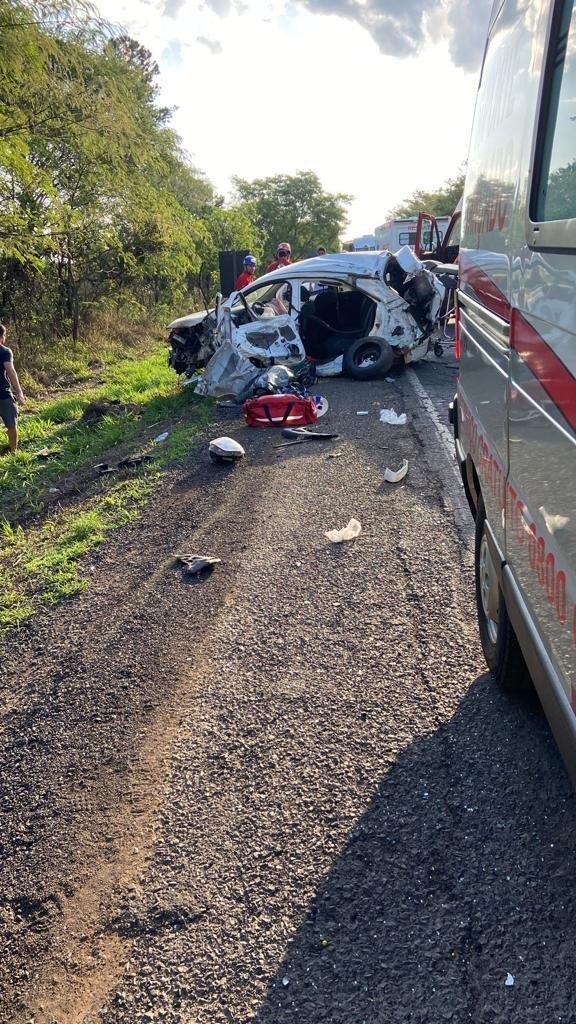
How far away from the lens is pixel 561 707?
1.76 meters

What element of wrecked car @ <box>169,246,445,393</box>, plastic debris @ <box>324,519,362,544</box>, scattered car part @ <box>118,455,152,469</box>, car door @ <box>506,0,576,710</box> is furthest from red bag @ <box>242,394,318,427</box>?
car door @ <box>506,0,576,710</box>

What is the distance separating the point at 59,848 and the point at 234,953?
2.73ft

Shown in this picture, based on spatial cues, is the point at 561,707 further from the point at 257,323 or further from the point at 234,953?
the point at 257,323

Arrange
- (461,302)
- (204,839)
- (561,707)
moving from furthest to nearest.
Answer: (461,302) → (204,839) → (561,707)

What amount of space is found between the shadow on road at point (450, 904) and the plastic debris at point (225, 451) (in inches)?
193

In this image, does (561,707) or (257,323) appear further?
(257,323)

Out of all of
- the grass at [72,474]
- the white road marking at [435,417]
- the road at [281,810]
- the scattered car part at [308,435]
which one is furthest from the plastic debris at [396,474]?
the grass at [72,474]

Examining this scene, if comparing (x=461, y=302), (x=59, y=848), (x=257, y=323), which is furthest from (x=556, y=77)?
(x=257, y=323)

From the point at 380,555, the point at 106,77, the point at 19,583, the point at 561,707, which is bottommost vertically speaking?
the point at 19,583

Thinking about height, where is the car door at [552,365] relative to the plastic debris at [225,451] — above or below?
above

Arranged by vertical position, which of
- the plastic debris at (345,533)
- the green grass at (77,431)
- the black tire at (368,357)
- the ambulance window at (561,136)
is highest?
the ambulance window at (561,136)

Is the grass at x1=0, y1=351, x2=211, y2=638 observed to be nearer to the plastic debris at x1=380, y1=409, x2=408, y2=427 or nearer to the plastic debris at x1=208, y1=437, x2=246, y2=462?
the plastic debris at x1=208, y1=437, x2=246, y2=462

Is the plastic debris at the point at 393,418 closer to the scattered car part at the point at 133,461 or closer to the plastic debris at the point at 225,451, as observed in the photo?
the plastic debris at the point at 225,451

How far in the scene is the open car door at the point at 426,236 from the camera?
19.9m
